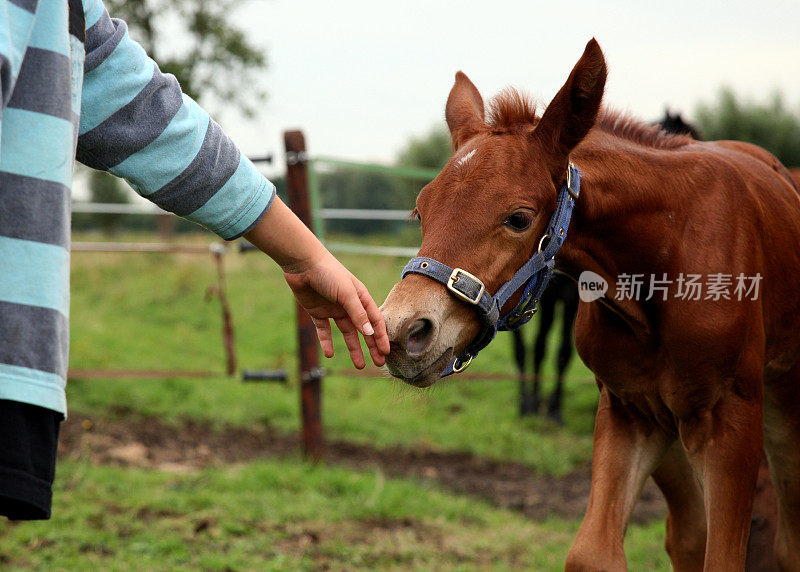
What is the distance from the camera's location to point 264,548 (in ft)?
12.8

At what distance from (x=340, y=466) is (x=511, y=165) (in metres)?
3.63

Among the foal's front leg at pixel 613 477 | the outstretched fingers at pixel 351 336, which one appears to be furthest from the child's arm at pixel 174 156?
the foal's front leg at pixel 613 477

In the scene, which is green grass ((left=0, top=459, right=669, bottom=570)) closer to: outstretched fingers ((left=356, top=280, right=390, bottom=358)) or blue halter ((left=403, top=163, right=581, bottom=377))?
blue halter ((left=403, top=163, right=581, bottom=377))

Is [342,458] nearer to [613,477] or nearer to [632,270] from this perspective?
[613,477]

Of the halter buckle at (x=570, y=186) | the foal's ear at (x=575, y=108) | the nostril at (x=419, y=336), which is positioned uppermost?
the foal's ear at (x=575, y=108)

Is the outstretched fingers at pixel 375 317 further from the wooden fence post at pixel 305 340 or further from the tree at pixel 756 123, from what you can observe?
the tree at pixel 756 123

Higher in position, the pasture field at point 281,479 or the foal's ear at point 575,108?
the foal's ear at point 575,108

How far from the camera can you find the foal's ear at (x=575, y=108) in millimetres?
2066

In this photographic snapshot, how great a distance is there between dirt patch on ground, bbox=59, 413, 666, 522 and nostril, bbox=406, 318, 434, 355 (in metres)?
3.18

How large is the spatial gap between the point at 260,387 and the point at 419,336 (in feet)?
17.9

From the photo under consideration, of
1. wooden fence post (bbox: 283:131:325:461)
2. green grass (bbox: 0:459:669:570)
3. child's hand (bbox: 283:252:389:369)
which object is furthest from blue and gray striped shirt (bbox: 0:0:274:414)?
wooden fence post (bbox: 283:131:325:461)

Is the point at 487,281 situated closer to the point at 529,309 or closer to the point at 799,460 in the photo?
the point at 529,309

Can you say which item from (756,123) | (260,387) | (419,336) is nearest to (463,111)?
(419,336)

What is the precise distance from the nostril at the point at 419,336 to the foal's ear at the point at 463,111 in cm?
75
